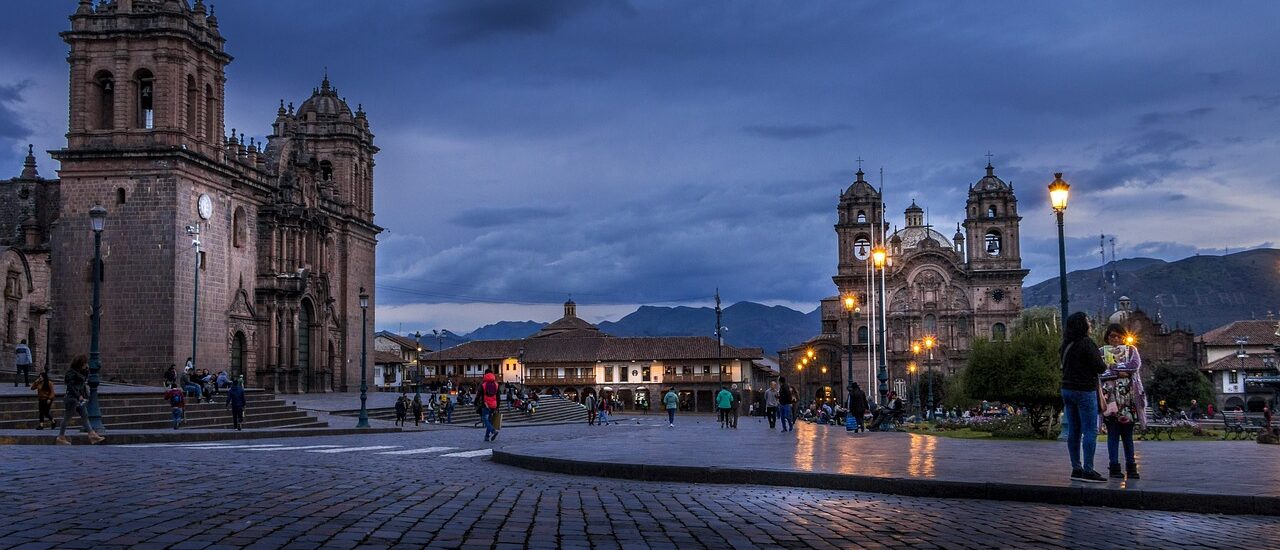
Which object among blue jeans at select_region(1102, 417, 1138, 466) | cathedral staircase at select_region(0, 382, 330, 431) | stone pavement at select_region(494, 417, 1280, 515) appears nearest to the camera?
stone pavement at select_region(494, 417, 1280, 515)

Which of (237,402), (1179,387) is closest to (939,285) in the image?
(1179,387)

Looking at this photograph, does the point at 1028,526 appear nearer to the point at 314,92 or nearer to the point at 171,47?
the point at 171,47

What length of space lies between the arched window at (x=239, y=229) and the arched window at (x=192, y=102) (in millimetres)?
5538

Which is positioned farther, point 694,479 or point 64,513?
point 694,479

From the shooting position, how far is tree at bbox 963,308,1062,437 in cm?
2350

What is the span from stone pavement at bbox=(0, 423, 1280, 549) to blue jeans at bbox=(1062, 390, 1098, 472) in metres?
1.23

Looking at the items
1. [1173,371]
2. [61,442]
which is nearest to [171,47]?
[61,442]

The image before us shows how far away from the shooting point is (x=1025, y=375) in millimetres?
23812

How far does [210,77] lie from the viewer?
1844 inches

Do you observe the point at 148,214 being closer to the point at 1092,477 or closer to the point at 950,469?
the point at 950,469

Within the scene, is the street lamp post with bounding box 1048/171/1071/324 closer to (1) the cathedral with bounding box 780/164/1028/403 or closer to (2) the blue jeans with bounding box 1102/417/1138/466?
(2) the blue jeans with bounding box 1102/417/1138/466

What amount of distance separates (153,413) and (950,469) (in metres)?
22.0

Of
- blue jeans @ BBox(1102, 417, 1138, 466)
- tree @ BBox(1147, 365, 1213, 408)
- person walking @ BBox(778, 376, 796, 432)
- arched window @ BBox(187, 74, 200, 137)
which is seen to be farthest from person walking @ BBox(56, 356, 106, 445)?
tree @ BBox(1147, 365, 1213, 408)

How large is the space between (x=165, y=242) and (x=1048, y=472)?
40131mm
